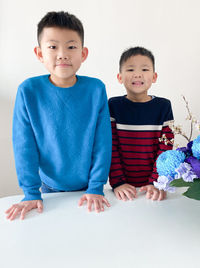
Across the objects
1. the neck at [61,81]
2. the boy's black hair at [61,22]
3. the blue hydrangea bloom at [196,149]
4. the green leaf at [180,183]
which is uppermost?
the boy's black hair at [61,22]

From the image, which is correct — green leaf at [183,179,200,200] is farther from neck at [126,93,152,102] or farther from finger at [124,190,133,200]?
neck at [126,93,152,102]

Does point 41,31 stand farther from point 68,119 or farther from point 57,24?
point 68,119

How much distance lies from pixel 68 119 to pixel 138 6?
114 centimetres

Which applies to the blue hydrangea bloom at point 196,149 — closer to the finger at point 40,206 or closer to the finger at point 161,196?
the finger at point 161,196

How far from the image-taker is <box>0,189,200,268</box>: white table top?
2.15 ft

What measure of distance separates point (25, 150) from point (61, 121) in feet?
0.54

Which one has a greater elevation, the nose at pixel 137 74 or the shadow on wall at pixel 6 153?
the nose at pixel 137 74

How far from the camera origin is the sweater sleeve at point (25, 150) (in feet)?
3.18

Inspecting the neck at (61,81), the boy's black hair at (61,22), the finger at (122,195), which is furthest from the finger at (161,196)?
the boy's black hair at (61,22)

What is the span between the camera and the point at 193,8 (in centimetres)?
174

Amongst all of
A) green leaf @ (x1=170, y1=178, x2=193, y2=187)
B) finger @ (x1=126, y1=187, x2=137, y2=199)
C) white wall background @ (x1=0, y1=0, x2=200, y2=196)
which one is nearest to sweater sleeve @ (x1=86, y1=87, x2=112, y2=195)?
finger @ (x1=126, y1=187, x2=137, y2=199)

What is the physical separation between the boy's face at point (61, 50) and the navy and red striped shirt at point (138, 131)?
33 cm

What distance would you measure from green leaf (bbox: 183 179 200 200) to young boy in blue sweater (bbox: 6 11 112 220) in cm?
31

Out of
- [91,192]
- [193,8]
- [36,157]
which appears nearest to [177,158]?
[91,192]
